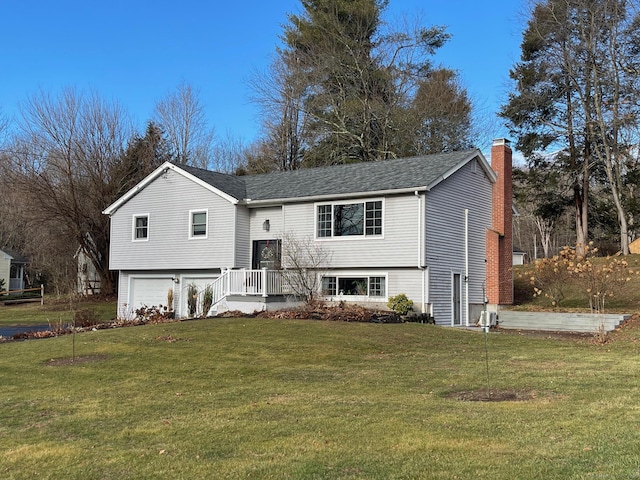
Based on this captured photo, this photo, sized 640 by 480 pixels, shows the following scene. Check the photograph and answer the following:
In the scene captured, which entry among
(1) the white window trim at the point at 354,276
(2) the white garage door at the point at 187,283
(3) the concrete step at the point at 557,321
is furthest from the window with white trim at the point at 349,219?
(3) the concrete step at the point at 557,321

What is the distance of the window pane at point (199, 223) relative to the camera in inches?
1001

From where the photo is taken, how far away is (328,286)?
2281cm

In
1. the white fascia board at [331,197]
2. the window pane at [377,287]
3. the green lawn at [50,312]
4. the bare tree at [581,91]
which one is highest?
the bare tree at [581,91]

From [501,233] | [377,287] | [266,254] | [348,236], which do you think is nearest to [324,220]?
[348,236]

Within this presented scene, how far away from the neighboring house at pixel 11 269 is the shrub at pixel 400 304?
133ft

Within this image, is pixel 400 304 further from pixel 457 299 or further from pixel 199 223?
pixel 199 223

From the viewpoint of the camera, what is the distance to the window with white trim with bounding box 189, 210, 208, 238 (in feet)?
83.4

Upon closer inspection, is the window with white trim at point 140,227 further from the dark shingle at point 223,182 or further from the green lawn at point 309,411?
the green lawn at point 309,411

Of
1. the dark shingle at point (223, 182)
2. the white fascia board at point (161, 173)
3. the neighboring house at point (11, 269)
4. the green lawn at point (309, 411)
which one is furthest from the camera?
the neighboring house at point (11, 269)

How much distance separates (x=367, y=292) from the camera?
22.0 meters

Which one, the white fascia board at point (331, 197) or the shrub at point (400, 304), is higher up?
the white fascia board at point (331, 197)

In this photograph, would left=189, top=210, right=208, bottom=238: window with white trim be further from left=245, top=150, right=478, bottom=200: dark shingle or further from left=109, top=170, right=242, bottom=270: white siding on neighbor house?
left=245, top=150, right=478, bottom=200: dark shingle

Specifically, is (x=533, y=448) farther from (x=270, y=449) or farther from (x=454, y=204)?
(x=454, y=204)

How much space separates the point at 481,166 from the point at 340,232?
6.73 metres
